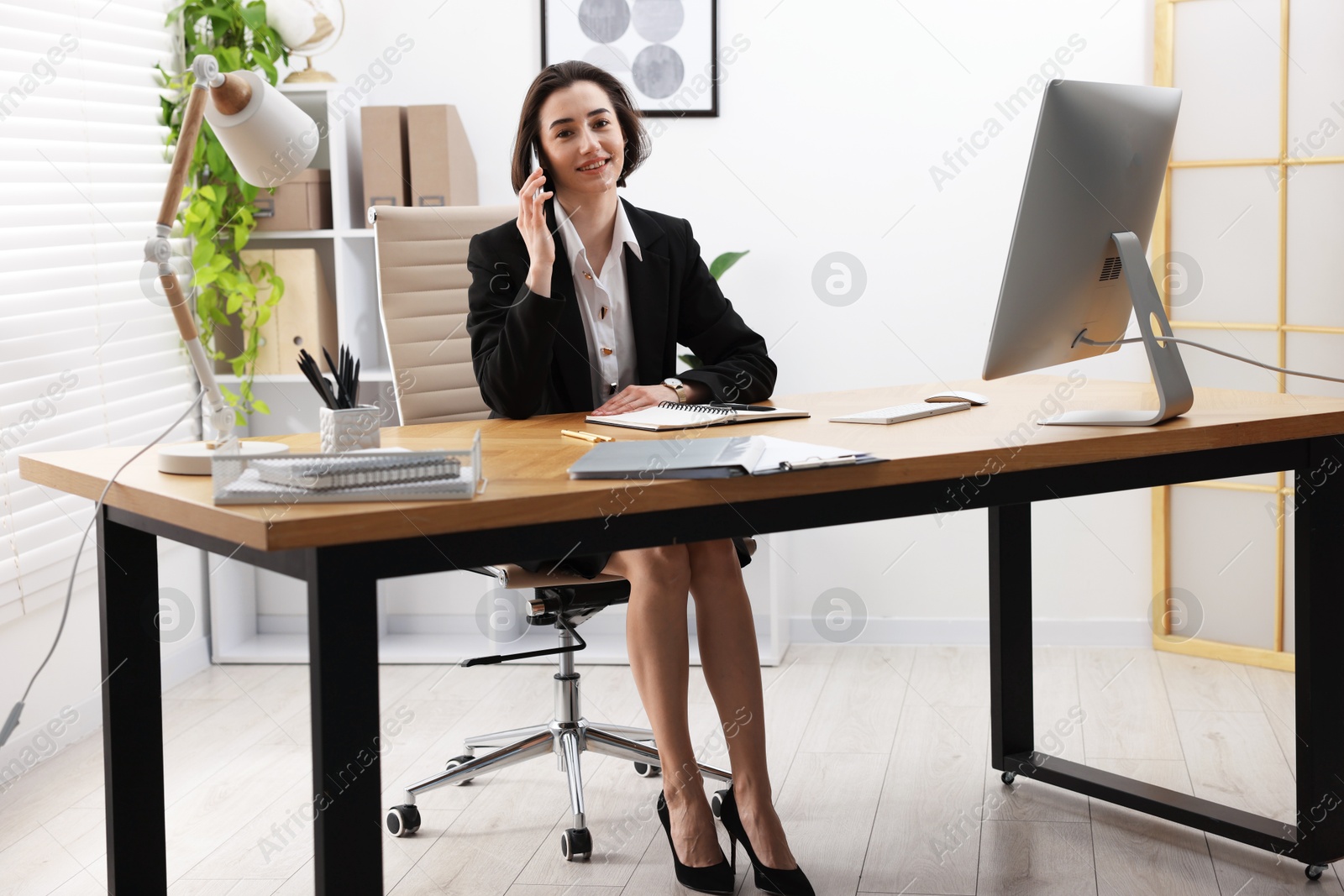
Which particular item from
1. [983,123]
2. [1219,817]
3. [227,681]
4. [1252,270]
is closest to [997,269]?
[983,123]

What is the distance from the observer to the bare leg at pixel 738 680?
1.90m

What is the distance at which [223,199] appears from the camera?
316 cm

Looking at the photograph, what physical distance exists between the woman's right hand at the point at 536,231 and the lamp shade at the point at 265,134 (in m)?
0.45

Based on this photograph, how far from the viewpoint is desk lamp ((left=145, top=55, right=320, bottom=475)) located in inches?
57.2

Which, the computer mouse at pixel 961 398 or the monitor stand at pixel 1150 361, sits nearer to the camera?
the monitor stand at pixel 1150 361

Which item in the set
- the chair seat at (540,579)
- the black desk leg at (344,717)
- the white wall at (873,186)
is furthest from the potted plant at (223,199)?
the black desk leg at (344,717)

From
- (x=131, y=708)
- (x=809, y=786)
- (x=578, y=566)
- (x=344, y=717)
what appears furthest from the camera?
(x=809, y=786)

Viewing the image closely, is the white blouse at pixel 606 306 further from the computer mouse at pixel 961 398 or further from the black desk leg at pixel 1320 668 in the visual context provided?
the black desk leg at pixel 1320 668

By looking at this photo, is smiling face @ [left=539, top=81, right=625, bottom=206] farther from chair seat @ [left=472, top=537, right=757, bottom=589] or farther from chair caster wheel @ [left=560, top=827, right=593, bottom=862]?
chair caster wheel @ [left=560, top=827, right=593, bottom=862]

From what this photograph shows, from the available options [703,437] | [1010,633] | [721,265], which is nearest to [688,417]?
[703,437]

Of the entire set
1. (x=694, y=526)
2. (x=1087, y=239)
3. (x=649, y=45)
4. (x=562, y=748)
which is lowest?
(x=562, y=748)

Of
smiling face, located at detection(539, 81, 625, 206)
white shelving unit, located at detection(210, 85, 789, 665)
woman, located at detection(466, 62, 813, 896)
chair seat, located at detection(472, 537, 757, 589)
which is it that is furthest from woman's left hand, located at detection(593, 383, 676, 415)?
white shelving unit, located at detection(210, 85, 789, 665)

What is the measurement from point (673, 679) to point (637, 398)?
0.44m

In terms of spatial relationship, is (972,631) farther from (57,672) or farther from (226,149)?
(226,149)
